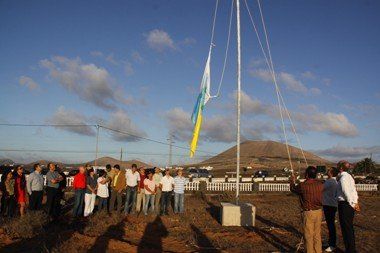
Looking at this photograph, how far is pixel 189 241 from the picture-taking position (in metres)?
10.7

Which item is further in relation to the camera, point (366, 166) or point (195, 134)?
point (366, 166)

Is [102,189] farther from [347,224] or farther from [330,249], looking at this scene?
[347,224]

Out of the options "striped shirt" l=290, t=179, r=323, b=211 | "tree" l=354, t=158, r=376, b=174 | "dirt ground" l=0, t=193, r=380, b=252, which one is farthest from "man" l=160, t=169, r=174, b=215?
"tree" l=354, t=158, r=376, b=174

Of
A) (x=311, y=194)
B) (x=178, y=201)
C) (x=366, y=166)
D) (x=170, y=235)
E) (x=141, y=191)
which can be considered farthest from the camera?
(x=366, y=166)

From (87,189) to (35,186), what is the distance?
178 centimetres

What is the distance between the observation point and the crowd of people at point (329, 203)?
793 centimetres

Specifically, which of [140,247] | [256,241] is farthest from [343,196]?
[140,247]

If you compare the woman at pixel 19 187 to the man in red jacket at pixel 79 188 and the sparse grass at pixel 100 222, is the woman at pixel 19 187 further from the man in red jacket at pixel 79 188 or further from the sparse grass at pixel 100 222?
the sparse grass at pixel 100 222

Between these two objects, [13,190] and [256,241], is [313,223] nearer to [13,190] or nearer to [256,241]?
[256,241]

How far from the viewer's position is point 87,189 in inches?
560

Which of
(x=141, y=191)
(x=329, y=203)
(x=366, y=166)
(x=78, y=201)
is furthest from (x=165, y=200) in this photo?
(x=366, y=166)

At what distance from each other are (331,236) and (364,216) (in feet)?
28.2

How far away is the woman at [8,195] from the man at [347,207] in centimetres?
1038

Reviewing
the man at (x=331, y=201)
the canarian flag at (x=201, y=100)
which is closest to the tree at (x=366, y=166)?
the canarian flag at (x=201, y=100)
